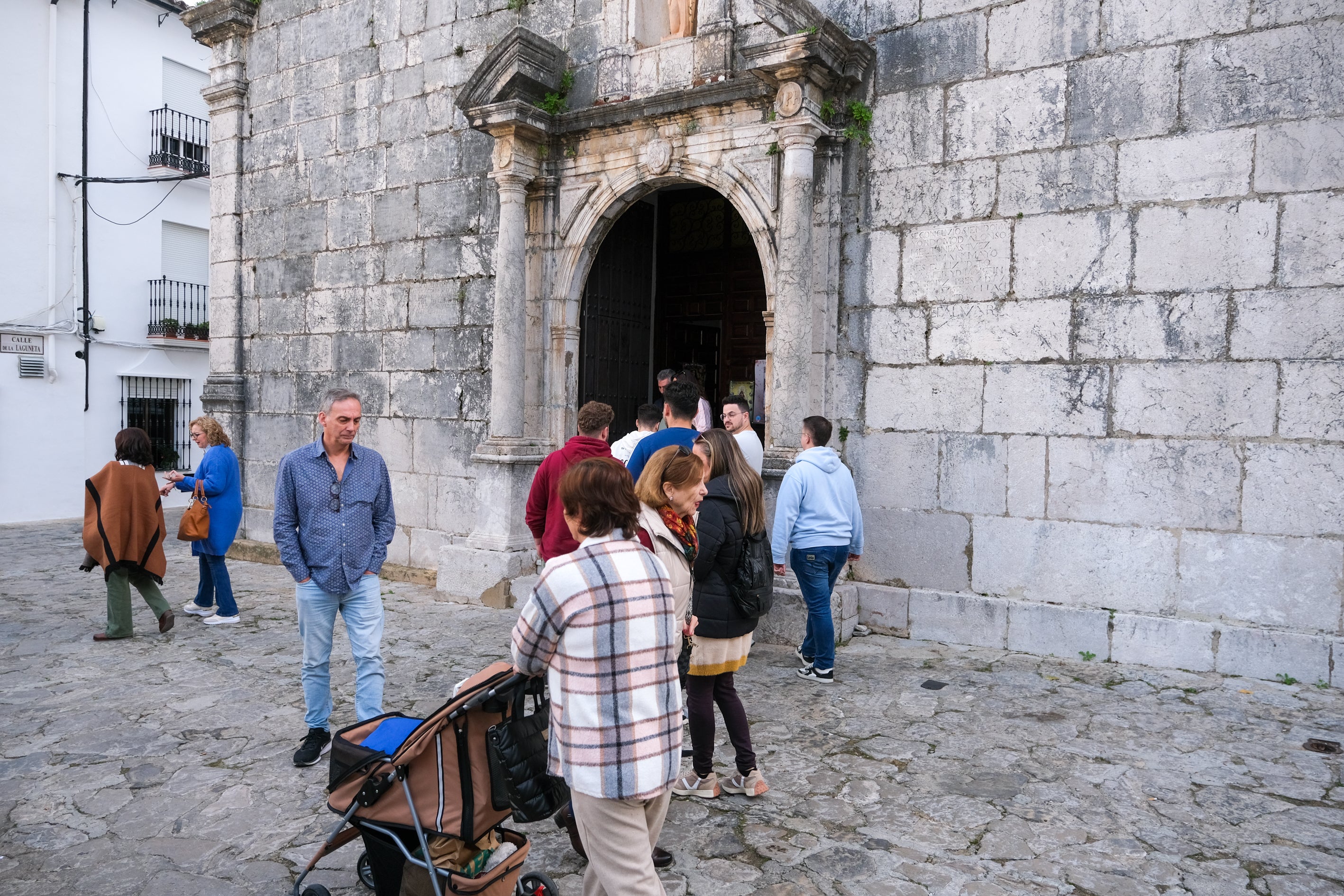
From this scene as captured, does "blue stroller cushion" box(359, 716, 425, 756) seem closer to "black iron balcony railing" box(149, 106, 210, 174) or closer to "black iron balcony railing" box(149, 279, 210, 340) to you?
"black iron balcony railing" box(149, 279, 210, 340)

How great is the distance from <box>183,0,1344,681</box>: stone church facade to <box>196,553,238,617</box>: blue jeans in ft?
5.26

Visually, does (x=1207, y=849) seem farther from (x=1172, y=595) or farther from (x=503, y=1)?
(x=503, y=1)

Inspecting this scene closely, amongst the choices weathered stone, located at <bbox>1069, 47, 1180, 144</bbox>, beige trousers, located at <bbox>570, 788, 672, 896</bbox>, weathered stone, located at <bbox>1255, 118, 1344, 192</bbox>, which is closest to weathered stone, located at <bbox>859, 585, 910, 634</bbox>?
weathered stone, located at <bbox>1069, 47, 1180, 144</bbox>

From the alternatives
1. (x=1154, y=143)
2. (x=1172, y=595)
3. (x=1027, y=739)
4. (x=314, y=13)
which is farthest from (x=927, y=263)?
(x=314, y=13)

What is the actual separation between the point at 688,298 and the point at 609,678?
7.63 meters

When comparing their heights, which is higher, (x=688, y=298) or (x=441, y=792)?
(x=688, y=298)

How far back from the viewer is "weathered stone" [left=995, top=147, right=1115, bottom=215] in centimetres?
526

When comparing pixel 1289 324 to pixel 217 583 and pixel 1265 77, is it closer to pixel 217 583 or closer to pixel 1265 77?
pixel 1265 77

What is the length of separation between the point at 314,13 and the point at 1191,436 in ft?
28.2

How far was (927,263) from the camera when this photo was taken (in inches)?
229

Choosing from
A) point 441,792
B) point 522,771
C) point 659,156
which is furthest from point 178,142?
point 522,771

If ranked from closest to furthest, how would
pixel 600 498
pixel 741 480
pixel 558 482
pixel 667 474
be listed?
pixel 600 498, pixel 667 474, pixel 741 480, pixel 558 482

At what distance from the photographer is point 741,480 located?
3.49 meters

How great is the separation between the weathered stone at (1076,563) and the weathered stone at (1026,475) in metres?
0.09
